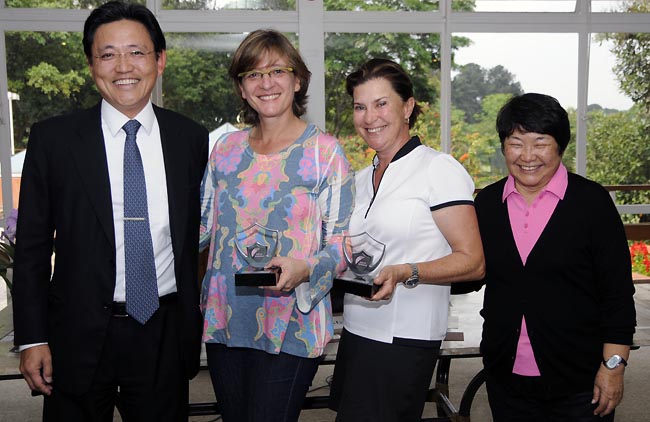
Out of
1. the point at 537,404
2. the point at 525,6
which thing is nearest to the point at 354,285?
the point at 537,404

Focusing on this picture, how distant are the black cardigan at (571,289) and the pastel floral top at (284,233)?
1.69 ft

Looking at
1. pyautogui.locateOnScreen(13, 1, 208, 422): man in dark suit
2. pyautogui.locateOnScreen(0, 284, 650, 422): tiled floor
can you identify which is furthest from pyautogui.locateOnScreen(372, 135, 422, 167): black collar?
pyautogui.locateOnScreen(0, 284, 650, 422): tiled floor

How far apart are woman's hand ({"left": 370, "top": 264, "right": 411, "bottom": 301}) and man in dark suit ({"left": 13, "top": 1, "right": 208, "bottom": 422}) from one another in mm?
533

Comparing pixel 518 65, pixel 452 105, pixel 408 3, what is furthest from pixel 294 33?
pixel 518 65

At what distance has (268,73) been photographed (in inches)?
73.4

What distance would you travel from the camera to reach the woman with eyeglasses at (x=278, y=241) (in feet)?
5.90

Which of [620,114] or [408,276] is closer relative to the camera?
[408,276]

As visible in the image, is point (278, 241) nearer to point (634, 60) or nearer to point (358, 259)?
point (358, 259)

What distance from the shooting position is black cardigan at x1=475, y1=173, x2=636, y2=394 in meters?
1.89

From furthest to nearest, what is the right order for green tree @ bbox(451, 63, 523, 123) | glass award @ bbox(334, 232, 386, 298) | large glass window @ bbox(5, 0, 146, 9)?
green tree @ bbox(451, 63, 523, 123)
large glass window @ bbox(5, 0, 146, 9)
glass award @ bbox(334, 232, 386, 298)

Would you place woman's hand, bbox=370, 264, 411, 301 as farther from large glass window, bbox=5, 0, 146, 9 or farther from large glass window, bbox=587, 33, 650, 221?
large glass window, bbox=587, 33, 650, 221

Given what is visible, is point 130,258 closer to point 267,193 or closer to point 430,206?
point 267,193

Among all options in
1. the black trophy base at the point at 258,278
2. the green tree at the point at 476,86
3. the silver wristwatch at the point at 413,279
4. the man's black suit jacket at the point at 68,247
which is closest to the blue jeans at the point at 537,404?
the silver wristwatch at the point at 413,279

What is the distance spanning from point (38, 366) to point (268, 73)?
986mm
